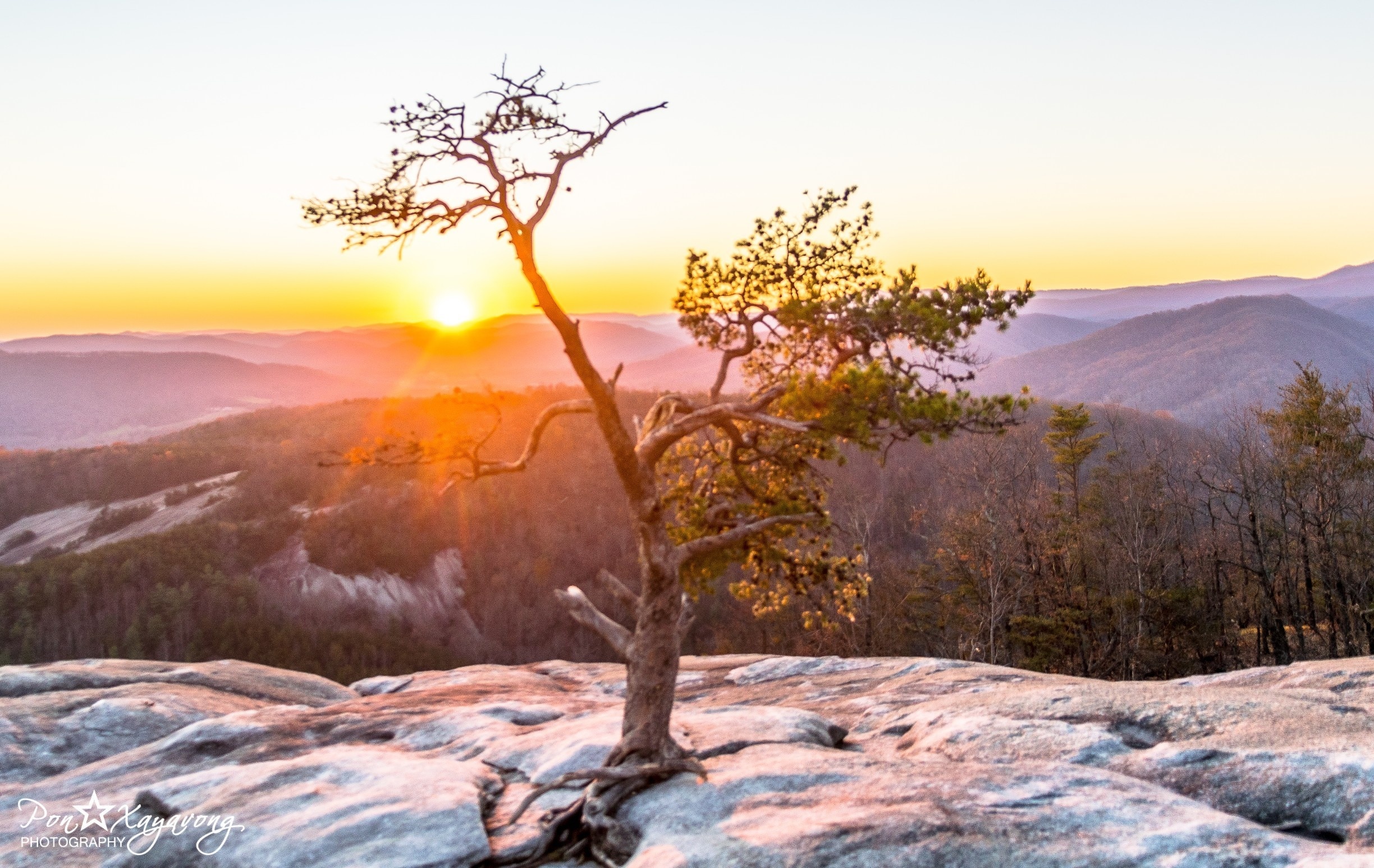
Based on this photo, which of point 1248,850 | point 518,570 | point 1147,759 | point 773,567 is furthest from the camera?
point 518,570

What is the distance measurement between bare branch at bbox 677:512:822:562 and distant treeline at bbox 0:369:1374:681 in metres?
2.78

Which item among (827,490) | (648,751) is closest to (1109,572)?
(827,490)

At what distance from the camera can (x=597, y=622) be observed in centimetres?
1399

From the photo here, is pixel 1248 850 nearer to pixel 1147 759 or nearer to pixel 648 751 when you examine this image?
pixel 1147 759

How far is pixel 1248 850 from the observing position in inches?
363

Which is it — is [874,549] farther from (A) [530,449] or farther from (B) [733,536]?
(A) [530,449]

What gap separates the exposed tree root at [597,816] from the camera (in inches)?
452

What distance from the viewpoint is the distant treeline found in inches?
2058

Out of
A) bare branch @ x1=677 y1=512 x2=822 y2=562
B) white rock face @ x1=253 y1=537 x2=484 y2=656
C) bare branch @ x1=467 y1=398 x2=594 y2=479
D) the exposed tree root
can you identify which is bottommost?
white rock face @ x1=253 y1=537 x2=484 y2=656

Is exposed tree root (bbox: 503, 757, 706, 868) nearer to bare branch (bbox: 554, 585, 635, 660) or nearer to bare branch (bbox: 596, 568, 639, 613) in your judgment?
bare branch (bbox: 554, 585, 635, 660)

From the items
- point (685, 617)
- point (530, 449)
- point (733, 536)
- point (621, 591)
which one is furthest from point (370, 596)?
point (733, 536)

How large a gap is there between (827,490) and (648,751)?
5.96 meters

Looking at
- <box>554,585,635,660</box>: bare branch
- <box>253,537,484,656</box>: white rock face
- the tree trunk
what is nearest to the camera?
the tree trunk

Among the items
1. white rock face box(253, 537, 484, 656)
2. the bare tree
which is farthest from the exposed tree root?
white rock face box(253, 537, 484, 656)
